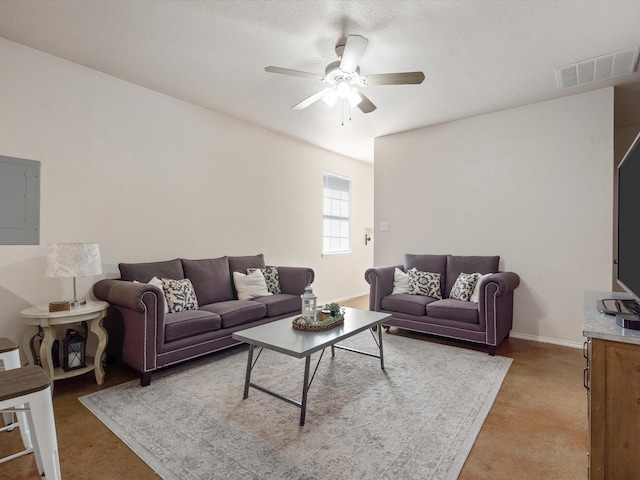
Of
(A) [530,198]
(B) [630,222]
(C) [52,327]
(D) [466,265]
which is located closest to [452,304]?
(D) [466,265]

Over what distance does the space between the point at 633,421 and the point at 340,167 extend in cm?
527

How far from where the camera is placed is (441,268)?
13.7ft

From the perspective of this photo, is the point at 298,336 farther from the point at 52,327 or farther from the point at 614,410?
the point at 52,327

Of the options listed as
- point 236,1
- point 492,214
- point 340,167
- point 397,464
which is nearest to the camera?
point 397,464

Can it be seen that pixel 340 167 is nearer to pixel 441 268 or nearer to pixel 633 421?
pixel 441 268

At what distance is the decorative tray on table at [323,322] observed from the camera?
2430 millimetres

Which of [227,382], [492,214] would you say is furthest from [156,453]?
[492,214]

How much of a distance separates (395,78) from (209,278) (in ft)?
8.74

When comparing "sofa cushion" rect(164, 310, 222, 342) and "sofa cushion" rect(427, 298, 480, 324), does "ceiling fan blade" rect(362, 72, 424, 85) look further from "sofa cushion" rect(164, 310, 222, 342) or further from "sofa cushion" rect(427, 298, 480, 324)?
"sofa cushion" rect(164, 310, 222, 342)

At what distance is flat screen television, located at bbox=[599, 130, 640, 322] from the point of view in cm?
156

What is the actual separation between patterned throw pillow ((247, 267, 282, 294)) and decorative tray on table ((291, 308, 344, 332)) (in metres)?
1.44

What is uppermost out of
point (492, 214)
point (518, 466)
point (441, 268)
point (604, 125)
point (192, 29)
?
point (192, 29)

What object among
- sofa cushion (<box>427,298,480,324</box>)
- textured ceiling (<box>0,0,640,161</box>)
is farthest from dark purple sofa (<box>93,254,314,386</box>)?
textured ceiling (<box>0,0,640,161</box>)

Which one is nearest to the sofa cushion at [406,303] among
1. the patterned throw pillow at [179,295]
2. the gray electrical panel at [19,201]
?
the patterned throw pillow at [179,295]
